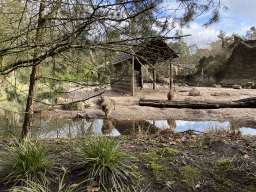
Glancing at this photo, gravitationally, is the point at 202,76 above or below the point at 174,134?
above

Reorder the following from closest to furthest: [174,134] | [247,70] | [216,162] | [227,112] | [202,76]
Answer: [216,162], [174,134], [227,112], [247,70], [202,76]

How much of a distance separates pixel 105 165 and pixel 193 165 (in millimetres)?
1407

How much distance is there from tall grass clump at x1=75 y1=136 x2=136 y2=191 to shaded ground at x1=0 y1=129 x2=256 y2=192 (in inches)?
6.0

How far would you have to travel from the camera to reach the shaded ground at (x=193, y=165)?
8.21 ft

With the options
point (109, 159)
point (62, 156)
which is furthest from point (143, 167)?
point (62, 156)

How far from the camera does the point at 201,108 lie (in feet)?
35.1


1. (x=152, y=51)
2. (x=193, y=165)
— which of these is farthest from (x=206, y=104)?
(x=193, y=165)

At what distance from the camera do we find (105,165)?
102 inches

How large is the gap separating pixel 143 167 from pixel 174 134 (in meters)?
2.38

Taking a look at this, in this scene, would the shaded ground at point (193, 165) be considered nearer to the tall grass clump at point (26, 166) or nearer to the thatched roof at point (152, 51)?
the tall grass clump at point (26, 166)

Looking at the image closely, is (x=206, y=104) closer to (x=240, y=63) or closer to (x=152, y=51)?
(x=152, y=51)

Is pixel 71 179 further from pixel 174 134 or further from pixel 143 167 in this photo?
pixel 174 134

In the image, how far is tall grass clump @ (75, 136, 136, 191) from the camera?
8.19 ft

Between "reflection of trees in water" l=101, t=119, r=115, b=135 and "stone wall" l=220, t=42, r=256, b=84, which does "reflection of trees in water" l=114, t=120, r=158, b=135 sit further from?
"stone wall" l=220, t=42, r=256, b=84
